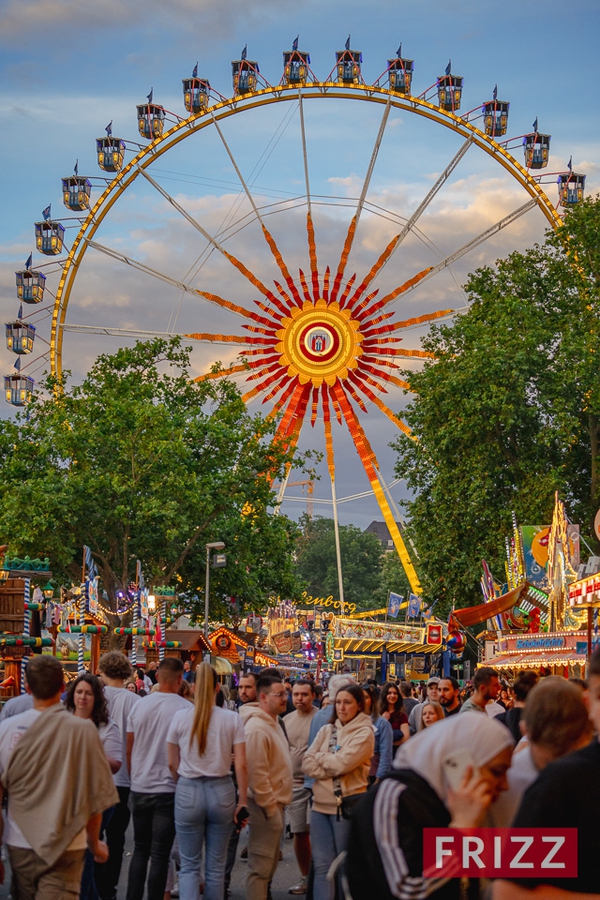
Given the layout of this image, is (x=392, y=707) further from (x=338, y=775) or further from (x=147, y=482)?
(x=147, y=482)

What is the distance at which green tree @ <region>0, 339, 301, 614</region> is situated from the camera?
36.7 metres

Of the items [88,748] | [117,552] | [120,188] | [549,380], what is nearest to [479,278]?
[549,380]

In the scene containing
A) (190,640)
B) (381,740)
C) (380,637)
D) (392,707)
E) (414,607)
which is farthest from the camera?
(380,637)

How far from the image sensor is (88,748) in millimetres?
5340

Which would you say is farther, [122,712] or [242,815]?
[122,712]

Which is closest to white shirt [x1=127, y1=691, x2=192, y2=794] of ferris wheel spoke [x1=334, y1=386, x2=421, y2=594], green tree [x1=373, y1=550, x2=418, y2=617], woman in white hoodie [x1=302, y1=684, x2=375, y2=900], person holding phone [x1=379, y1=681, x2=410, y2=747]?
woman in white hoodie [x1=302, y1=684, x2=375, y2=900]

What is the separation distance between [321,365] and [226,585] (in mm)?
8263

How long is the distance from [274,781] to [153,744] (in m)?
0.80

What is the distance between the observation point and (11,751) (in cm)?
548

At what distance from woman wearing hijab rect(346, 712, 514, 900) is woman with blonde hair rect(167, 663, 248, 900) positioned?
12.6ft

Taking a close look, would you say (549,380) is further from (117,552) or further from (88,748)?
(88,748)

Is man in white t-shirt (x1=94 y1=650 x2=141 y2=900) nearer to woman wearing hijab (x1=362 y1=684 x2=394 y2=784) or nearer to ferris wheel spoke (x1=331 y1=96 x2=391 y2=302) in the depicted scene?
woman wearing hijab (x1=362 y1=684 x2=394 y2=784)

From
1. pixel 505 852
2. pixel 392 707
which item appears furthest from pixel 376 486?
pixel 505 852

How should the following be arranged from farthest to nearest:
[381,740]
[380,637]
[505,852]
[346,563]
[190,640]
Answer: [346,563]
[380,637]
[190,640]
[381,740]
[505,852]
